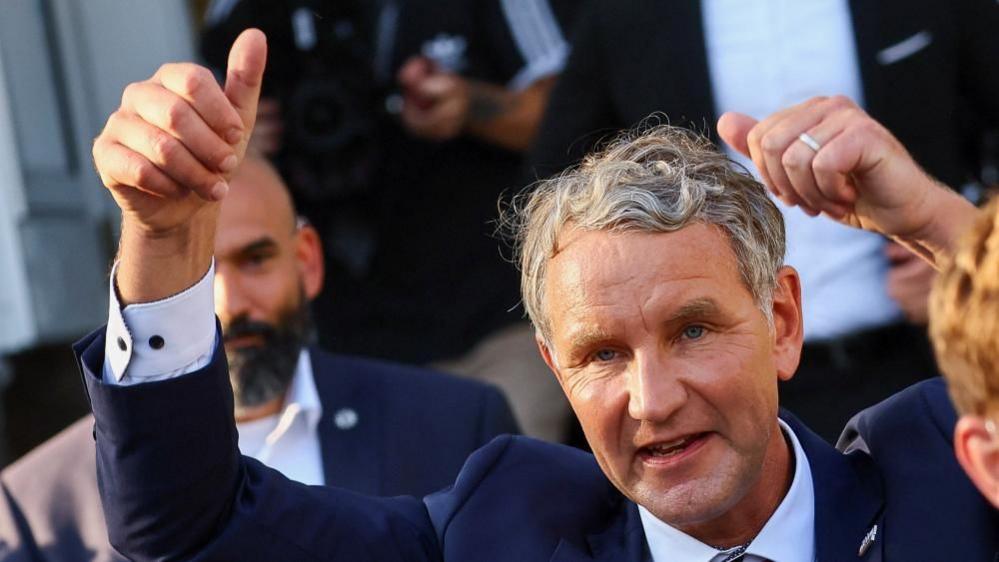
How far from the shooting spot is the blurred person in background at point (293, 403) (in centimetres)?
383

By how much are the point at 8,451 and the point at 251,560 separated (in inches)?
140

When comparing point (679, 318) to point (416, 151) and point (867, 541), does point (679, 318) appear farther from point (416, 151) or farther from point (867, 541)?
point (416, 151)

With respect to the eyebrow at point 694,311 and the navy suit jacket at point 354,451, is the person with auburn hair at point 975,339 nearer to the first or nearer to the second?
the eyebrow at point 694,311

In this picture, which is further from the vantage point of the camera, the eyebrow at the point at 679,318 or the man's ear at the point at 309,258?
the man's ear at the point at 309,258

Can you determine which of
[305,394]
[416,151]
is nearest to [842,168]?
[305,394]

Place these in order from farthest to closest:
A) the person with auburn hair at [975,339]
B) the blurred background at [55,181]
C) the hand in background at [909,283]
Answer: the blurred background at [55,181] < the hand in background at [909,283] < the person with auburn hair at [975,339]

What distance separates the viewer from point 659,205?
2.52 metres

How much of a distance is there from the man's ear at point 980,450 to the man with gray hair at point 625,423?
1.47 feet

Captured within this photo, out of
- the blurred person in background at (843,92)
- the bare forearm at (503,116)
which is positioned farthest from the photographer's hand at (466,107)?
the blurred person in background at (843,92)

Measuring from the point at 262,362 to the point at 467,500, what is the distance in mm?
1526

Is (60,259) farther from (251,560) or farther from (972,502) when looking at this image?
(972,502)

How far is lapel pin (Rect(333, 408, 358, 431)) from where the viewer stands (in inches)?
159

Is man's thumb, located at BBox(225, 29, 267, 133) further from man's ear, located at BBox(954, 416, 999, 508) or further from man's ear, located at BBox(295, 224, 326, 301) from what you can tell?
man's ear, located at BBox(295, 224, 326, 301)

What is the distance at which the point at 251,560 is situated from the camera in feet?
8.11
